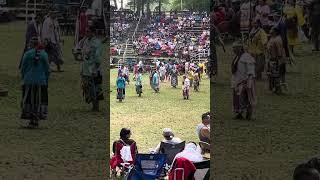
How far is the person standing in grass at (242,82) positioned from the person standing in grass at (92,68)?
4.28ft

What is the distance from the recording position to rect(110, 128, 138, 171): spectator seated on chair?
7.21m

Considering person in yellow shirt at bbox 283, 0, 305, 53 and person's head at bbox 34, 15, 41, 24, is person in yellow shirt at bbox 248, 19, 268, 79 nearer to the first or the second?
person in yellow shirt at bbox 283, 0, 305, 53

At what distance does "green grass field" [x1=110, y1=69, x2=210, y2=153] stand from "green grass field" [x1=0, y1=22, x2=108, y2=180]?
6.17 ft

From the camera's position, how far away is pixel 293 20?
5.92 metres

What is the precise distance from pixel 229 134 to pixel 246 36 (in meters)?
0.95

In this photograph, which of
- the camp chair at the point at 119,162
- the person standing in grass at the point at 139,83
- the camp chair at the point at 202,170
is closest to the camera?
the camp chair at the point at 202,170

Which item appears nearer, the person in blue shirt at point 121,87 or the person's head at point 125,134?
the person's head at point 125,134

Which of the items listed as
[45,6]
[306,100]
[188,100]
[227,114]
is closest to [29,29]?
[45,6]

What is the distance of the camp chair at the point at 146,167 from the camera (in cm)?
686

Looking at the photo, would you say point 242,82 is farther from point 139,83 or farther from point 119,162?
point 139,83

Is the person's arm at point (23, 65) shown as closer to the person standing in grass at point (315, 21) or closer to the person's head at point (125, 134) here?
the person's head at point (125, 134)

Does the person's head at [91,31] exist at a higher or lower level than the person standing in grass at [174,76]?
higher

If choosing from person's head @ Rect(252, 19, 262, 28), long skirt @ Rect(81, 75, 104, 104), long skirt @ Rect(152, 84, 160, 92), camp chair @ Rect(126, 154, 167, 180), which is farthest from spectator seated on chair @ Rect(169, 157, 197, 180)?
long skirt @ Rect(152, 84, 160, 92)

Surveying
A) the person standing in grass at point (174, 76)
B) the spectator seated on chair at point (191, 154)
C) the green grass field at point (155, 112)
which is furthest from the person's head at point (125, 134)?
the person standing in grass at point (174, 76)
